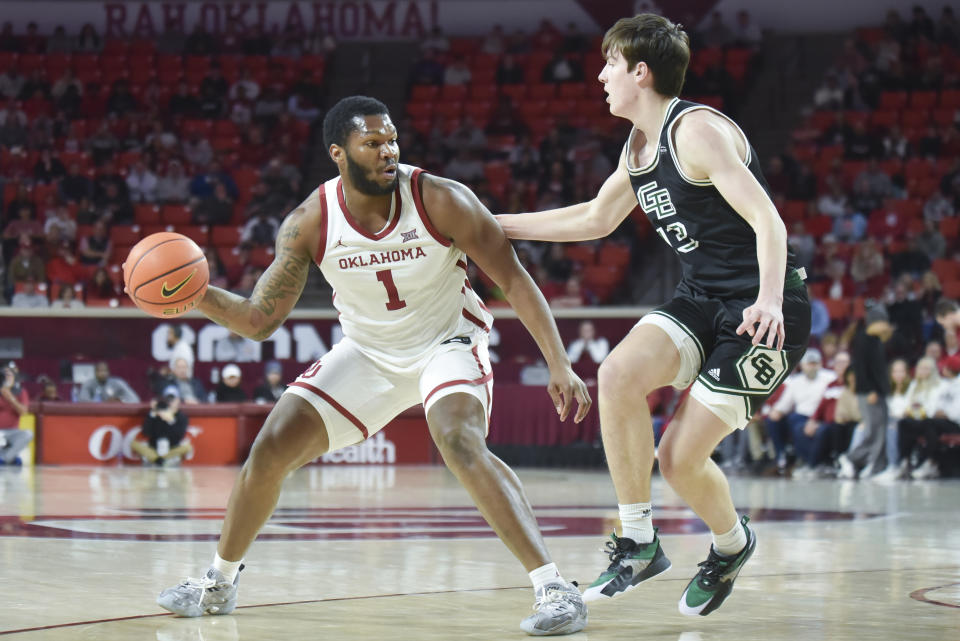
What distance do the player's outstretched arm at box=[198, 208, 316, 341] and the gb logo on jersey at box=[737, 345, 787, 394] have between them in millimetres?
1604

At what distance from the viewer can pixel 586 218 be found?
5266 millimetres

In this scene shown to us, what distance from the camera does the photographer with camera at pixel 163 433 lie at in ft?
47.0

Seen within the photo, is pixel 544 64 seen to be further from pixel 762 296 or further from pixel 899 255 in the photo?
pixel 762 296

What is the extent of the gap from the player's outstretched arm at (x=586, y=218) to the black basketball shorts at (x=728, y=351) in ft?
1.78

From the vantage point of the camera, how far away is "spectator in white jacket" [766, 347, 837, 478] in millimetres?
13625

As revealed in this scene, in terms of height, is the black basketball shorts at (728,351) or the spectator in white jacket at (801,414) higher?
the black basketball shorts at (728,351)

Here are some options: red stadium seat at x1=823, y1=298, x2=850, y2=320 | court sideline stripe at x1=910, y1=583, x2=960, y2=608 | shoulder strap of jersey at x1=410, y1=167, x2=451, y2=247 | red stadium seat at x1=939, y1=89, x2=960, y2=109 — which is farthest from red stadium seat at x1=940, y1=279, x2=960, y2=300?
shoulder strap of jersey at x1=410, y1=167, x2=451, y2=247

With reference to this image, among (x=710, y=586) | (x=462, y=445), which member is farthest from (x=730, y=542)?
(x=462, y=445)

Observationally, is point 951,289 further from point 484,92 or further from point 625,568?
point 625,568

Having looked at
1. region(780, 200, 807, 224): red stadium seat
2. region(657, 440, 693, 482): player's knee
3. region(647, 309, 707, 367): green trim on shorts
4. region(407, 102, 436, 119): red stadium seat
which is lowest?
region(657, 440, 693, 482): player's knee

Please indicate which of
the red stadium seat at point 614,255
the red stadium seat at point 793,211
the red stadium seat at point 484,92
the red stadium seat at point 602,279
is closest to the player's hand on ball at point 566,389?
the red stadium seat at point 602,279

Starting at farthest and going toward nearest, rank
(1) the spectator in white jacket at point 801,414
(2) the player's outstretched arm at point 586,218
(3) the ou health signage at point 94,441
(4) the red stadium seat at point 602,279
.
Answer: (4) the red stadium seat at point 602,279 < (3) the ou health signage at point 94,441 < (1) the spectator in white jacket at point 801,414 < (2) the player's outstretched arm at point 586,218

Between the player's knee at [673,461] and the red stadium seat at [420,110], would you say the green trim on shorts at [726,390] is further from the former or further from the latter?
the red stadium seat at [420,110]

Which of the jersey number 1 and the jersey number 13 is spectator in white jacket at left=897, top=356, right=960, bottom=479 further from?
the jersey number 1
